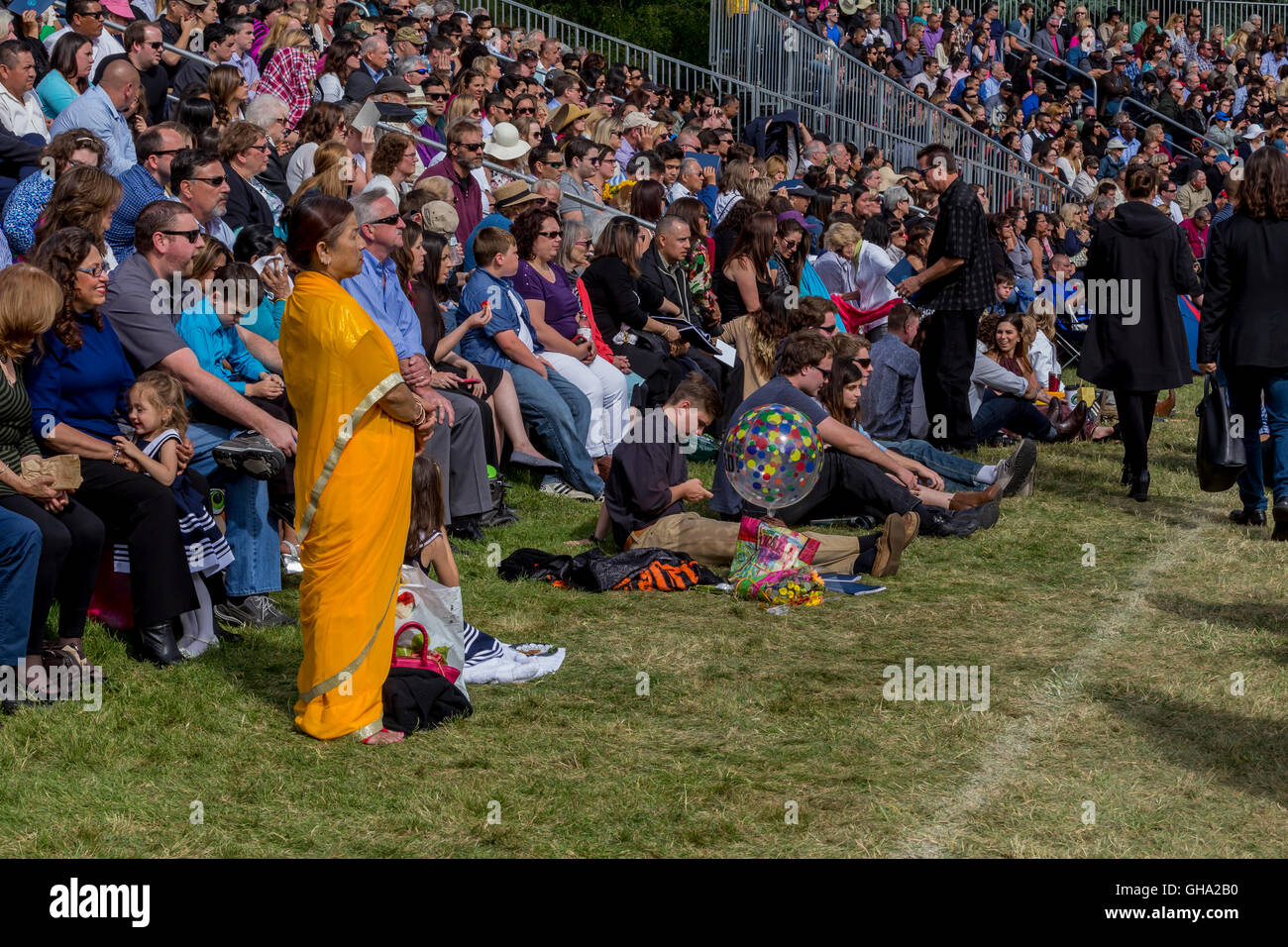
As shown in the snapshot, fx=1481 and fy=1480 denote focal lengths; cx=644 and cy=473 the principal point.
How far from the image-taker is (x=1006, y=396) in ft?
38.9

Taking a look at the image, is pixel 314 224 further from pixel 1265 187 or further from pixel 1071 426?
pixel 1071 426

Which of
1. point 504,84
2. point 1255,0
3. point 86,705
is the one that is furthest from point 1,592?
point 1255,0

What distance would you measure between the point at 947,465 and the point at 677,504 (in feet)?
7.37

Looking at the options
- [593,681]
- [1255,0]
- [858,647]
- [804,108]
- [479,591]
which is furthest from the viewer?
[1255,0]

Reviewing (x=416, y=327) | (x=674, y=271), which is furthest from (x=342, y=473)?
(x=674, y=271)

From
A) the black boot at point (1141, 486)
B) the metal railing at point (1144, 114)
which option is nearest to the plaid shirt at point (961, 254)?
the black boot at point (1141, 486)

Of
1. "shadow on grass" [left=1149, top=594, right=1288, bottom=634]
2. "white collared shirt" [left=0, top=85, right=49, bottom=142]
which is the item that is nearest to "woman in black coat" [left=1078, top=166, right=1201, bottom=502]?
"shadow on grass" [left=1149, top=594, right=1288, bottom=634]

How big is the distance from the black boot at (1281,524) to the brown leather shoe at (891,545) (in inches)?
88.8

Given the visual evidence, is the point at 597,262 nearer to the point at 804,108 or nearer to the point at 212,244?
the point at 212,244

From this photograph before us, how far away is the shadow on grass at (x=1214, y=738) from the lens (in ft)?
16.9

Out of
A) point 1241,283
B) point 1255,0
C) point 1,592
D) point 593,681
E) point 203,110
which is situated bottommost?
point 593,681

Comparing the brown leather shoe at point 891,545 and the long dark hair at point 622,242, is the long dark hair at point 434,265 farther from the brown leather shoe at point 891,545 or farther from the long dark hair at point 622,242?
the brown leather shoe at point 891,545

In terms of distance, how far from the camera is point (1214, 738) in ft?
18.2

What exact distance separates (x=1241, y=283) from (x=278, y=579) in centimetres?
587
